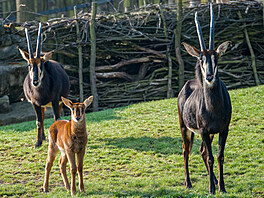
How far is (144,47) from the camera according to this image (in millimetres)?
15641

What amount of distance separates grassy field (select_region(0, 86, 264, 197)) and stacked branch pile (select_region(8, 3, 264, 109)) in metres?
3.06

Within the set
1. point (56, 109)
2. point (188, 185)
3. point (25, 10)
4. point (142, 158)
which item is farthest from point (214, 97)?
point (25, 10)

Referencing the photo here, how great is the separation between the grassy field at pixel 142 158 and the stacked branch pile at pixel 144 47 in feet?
10.0

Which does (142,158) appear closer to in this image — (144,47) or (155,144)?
(155,144)

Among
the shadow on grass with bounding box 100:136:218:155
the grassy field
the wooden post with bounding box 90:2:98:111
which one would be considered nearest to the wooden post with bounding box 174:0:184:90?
the grassy field

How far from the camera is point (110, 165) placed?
801 centimetres

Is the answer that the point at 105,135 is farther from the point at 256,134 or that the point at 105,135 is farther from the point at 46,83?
the point at 256,134

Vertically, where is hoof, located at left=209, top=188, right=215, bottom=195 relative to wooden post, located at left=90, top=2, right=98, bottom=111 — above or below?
below

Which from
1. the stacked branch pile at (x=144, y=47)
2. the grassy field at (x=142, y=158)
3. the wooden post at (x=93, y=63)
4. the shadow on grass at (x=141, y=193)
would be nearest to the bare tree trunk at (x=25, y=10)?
the stacked branch pile at (x=144, y=47)

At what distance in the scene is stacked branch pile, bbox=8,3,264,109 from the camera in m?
15.2

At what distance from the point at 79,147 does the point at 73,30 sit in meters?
10.2

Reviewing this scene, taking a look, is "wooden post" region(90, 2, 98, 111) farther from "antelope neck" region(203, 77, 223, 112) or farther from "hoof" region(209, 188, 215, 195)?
"hoof" region(209, 188, 215, 195)

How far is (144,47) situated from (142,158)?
26.6 feet

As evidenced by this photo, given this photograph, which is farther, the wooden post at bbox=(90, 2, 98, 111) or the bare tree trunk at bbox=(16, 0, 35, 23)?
the bare tree trunk at bbox=(16, 0, 35, 23)
